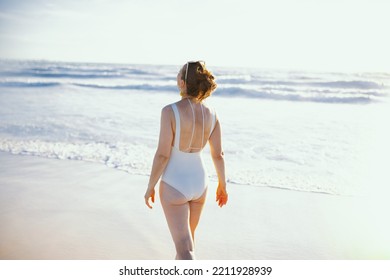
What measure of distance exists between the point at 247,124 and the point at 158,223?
375 centimetres

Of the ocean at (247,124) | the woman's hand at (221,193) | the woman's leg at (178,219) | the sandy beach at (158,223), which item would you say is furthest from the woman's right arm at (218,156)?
the ocean at (247,124)

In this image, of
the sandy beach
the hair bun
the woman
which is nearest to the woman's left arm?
the woman

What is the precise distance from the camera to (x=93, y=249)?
120 inches

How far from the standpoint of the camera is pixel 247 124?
271 inches

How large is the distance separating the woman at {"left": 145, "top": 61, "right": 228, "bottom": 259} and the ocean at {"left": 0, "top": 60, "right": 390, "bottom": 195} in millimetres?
2034

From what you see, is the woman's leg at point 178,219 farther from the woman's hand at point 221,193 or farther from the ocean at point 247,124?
the ocean at point 247,124

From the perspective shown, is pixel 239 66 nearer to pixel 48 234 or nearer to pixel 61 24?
pixel 61 24

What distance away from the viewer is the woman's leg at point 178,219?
6.99 feet

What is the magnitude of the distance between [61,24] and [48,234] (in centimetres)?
968

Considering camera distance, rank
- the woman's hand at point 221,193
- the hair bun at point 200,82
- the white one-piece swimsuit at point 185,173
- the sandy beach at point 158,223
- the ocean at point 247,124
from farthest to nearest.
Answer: the ocean at point 247,124, the sandy beach at point 158,223, the woman's hand at point 221,193, the white one-piece swimsuit at point 185,173, the hair bun at point 200,82

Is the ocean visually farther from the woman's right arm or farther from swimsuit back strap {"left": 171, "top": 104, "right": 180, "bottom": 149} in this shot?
swimsuit back strap {"left": 171, "top": 104, "right": 180, "bottom": 149}

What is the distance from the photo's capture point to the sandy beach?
3070 millimetres

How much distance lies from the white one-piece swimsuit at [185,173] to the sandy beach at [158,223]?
983mm

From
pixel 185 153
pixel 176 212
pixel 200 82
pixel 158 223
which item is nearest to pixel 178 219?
pixel 176 212
